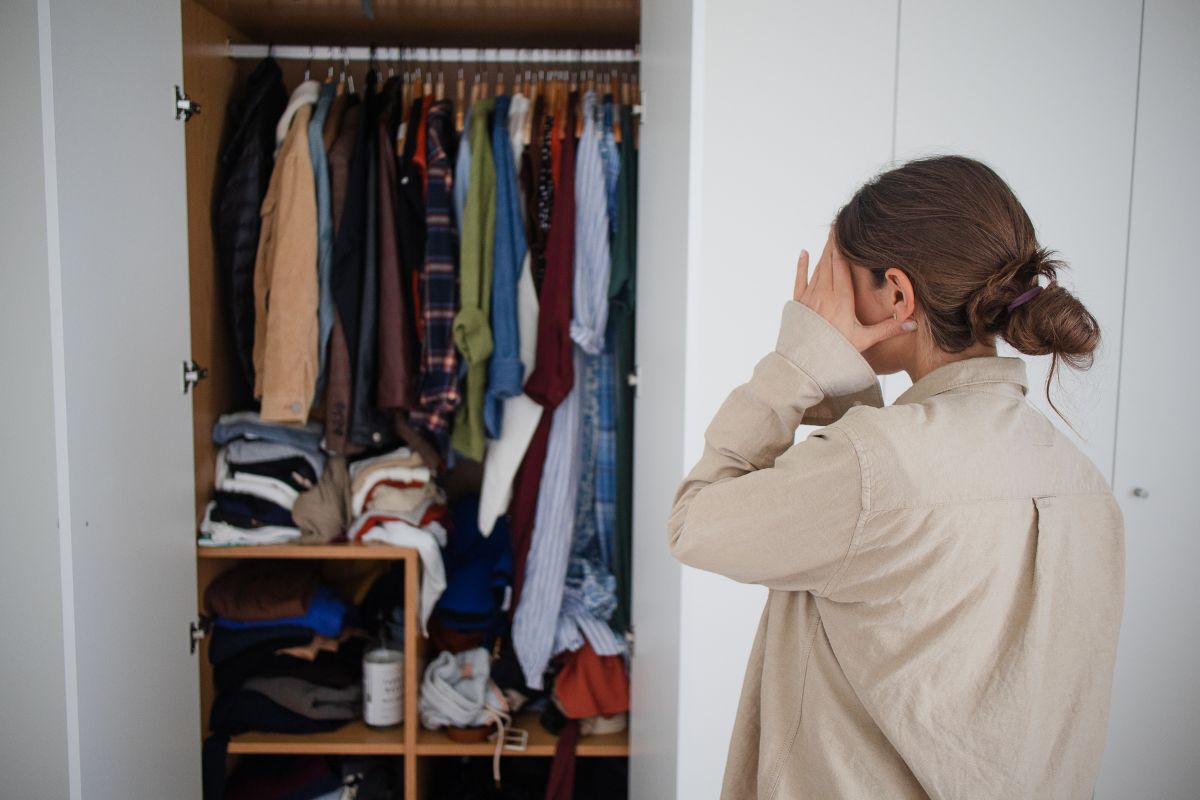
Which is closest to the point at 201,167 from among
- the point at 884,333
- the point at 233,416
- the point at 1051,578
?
the point at 233,416

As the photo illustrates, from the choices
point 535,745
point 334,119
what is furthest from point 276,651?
point 334,119

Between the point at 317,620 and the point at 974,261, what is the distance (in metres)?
1.87

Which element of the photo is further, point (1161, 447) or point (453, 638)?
point (453, 638)

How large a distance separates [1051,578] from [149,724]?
1730 mm

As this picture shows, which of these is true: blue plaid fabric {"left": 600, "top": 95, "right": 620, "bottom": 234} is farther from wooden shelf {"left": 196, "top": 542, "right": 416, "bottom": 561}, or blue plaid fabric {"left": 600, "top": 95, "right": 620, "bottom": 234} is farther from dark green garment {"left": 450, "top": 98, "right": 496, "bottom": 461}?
wooden shelf {"left": 196, "top": 542, "right": 416, "bottom": 561}

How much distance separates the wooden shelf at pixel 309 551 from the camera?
6.77ft

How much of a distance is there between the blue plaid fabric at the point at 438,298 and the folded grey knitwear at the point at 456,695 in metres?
0.66

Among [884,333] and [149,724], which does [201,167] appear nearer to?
[149,724]

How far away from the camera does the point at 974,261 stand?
80 centimetres

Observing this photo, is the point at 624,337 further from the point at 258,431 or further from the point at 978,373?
the point at 978,373

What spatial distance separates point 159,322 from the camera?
5.91 feet

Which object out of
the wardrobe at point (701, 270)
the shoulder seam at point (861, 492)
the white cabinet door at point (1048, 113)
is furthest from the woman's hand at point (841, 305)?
the white cabinet door at point (1048, 113)

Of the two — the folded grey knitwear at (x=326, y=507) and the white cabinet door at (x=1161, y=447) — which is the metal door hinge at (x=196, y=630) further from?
the white cabinet door at (x=1161, y=447)

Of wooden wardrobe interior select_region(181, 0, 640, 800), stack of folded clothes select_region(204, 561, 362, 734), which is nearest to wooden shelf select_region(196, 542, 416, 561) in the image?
wooden wardrobe interior select_region(181, 0, 640, 800)
